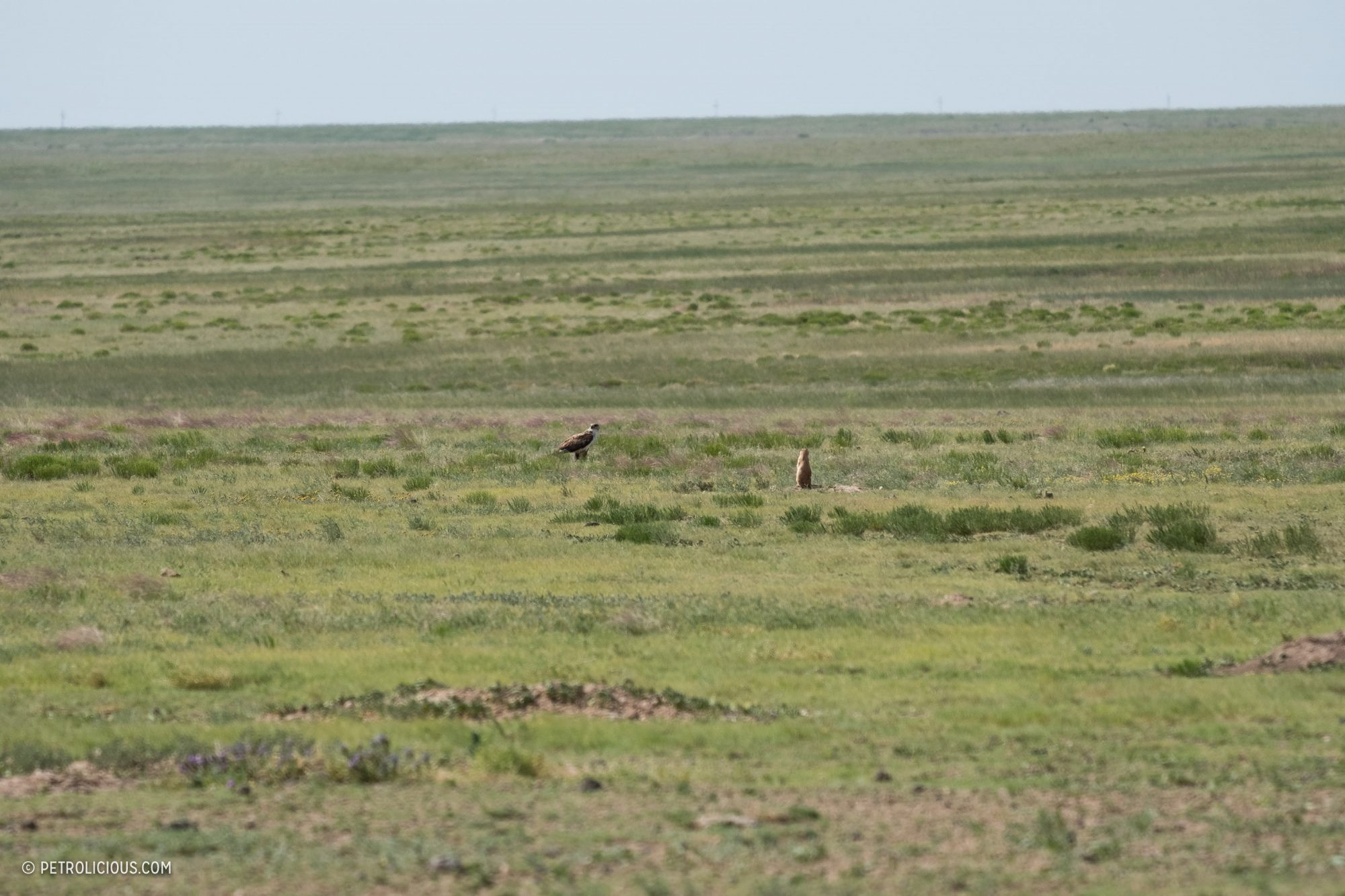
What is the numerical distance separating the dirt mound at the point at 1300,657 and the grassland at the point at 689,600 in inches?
14.1

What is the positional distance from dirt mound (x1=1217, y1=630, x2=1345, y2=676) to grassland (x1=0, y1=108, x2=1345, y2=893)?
36 cm

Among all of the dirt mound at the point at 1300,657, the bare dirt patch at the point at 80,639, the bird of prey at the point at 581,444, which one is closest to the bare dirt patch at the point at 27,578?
the bare dirt patch at the point at 80,639

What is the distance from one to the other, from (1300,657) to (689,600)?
5575 millimetres

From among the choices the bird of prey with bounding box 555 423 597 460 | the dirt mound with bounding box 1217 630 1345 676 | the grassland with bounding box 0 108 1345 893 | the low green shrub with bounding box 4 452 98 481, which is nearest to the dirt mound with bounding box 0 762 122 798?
the grassland with bounding box 0 108 1345 893

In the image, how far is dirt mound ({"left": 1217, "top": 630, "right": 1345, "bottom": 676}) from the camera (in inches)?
460

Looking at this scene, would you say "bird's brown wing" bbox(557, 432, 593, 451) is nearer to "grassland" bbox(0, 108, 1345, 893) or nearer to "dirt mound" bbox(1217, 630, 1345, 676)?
"grassland" bbox(0, 108, 1345, 893)

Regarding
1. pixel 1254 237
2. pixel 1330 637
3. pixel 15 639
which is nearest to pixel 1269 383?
pixel 1330 637

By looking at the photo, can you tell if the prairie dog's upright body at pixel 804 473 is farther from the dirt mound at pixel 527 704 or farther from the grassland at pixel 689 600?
the dirt mound at pixel 527 704

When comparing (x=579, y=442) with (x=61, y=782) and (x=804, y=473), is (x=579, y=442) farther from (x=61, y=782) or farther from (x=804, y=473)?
(x=61, y=782)

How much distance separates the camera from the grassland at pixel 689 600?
8266 mm

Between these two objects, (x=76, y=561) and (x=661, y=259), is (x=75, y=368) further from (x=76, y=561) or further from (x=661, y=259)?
(x=661, y=259)

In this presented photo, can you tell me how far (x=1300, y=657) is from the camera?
11.8 meters

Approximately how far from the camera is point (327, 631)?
559 inches

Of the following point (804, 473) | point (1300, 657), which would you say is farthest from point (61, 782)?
point (804, 473)
